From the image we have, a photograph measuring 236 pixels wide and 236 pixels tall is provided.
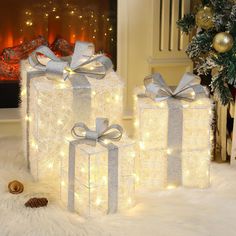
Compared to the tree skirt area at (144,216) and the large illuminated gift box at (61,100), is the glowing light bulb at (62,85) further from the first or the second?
the tree skirt area at (144,216)

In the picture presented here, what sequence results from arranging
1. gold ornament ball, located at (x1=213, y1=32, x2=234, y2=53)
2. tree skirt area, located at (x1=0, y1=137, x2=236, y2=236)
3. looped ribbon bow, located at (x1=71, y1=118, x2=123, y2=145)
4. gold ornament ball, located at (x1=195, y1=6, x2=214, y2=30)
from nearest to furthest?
tree skirt area, located at (x1=0, y1=137, x2=236, y2=236)
looped ribbon bow, located at (x1=71, y1=118, x2=123, y2=145)
gold ornament ball, located at (x1=213, y1=32, x2=234, y2=53)
gold ornament ball, located at (x1=195, y1=6, x2=214, y2=30)

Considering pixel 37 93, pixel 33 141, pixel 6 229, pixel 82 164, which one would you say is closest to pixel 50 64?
pixel 37 93

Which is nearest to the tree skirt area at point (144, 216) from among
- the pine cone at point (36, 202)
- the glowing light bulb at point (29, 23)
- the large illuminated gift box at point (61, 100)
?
the pine cone at point (36, 202)

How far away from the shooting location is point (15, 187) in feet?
6.79

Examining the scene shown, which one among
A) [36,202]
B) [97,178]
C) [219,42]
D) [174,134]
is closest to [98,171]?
[97,178]

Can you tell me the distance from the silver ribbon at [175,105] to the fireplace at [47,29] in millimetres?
945

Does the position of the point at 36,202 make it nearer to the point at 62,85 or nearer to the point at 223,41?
the point at 62,85

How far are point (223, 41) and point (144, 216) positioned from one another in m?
0.79

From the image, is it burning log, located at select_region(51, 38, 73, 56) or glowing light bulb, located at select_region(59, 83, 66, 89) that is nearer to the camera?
glowing light bulb, located at select_region(59, 83, 66, 89)

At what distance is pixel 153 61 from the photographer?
9.52 ft

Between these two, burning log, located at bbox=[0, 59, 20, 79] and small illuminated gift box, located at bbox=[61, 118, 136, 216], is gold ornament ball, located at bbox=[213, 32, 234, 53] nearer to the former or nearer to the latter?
small illuminated gift box, located at bbox=[61, 118, 136, 216]

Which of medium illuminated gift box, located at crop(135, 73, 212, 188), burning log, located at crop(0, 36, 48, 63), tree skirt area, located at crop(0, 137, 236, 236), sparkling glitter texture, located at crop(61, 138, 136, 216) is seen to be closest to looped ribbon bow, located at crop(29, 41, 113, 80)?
medium illuminated gift box, located at crop(135, 73, 212, 188)

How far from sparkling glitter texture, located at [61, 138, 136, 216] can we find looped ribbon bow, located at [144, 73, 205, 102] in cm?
25

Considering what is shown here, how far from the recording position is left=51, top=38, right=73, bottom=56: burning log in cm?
303
